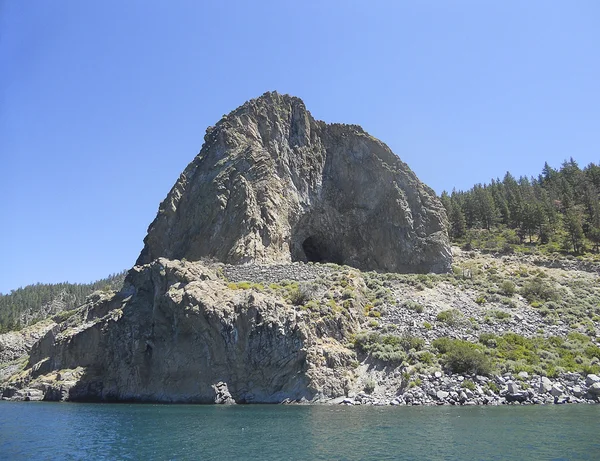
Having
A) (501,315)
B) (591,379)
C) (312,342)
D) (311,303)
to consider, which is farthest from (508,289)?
(312,342)

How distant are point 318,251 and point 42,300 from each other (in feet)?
445

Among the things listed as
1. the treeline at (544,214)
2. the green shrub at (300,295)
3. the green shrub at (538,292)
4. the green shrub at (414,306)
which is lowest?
the green shrub at (414,306)

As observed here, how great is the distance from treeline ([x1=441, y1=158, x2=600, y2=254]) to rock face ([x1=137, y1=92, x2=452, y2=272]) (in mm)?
26958

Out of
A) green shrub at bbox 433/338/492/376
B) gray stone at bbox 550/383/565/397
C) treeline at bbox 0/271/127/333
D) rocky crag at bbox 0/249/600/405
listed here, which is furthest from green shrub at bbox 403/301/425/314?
treeline at bbox 0/271/127/333

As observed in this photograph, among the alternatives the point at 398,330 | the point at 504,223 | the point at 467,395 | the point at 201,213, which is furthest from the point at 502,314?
the point at 504,223

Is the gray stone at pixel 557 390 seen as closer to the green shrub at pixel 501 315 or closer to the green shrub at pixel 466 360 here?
the green shrub at pixel 466 360

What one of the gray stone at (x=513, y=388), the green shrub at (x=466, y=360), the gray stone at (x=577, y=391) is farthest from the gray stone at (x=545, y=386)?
the green shrub at (x=466, y=360)

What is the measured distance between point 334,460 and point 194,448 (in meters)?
6.41

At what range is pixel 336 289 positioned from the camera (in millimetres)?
45750

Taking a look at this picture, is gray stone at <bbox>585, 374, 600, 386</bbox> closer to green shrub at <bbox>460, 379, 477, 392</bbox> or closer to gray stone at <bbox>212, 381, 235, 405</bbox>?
green shrub at <bbox>460, 379, 477, 392</bbox>

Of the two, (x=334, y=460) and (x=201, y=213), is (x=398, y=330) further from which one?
(x=201, y=213)

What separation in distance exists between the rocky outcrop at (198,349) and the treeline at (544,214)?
55781 millimetres

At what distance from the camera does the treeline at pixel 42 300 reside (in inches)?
5836

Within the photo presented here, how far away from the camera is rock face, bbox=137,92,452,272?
60.2m
